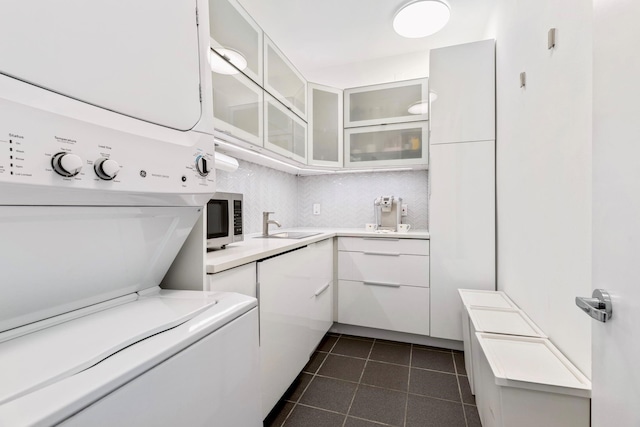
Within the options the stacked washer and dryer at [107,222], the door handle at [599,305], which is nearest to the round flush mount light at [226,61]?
the stacked washer and dryer at [107,222]

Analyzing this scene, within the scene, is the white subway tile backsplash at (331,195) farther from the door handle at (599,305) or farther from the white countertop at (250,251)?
the door handle at (599,305)

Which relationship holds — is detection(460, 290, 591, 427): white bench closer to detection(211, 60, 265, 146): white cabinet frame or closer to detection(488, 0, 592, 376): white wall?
detection(488, 0, 592, 376): white wall

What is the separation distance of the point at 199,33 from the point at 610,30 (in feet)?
3.37

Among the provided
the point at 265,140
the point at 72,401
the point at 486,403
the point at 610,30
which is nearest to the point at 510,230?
the point at 486,403

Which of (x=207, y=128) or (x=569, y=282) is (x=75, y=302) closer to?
(x=207, y=128)

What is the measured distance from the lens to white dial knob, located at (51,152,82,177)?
509 millimetres

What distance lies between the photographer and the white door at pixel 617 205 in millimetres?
506

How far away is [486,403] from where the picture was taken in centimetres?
120

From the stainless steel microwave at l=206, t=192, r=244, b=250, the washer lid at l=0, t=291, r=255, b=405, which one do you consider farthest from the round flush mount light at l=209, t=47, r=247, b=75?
the washer lid at l=0, t=291, r=255, b=405

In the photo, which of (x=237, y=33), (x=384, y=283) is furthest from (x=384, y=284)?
(x=237, y=33)

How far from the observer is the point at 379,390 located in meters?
1.66

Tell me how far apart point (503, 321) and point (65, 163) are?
1747mm

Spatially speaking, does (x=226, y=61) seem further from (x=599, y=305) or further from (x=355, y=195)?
(x=355, y=195)

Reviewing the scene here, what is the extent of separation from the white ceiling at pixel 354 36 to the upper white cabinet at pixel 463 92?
25cm
